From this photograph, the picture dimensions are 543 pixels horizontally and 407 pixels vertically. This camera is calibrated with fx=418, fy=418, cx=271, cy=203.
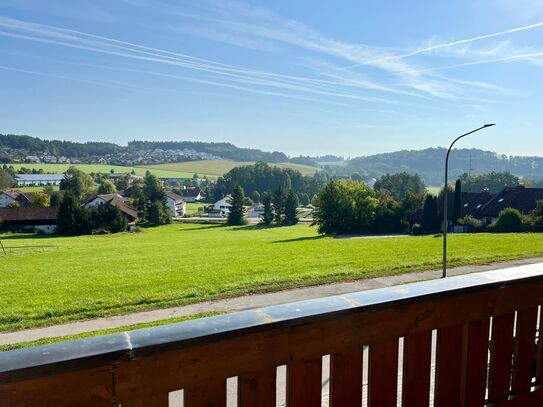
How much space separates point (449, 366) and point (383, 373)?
0.37 m

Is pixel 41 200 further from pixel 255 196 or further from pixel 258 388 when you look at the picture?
pixel 258 388

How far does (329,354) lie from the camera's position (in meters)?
1.41

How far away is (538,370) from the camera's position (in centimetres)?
207

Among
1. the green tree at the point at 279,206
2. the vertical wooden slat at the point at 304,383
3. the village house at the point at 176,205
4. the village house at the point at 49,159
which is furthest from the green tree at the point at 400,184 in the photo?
the village house at the point at 49,159

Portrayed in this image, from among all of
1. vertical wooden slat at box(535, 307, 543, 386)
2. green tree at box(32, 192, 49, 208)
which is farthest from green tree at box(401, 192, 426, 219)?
green tree at box(32, 192, 49, 208)

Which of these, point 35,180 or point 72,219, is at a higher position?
point 35,180

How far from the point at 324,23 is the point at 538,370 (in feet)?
42.5

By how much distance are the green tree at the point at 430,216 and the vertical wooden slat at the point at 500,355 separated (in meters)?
40.2

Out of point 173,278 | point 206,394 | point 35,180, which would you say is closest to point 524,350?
point 206,394

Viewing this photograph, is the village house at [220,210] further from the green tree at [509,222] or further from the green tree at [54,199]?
the green tree at [509,222]

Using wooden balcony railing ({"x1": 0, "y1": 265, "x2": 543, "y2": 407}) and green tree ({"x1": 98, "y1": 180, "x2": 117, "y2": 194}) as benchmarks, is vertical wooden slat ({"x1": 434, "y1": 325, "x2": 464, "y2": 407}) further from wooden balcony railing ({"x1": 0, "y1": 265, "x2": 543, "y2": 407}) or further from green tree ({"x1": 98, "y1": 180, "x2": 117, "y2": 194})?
green tree ({"x1": 98, "y1": 180, "x2": 117, "y2": 194})

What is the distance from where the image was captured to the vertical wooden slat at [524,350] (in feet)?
6.36

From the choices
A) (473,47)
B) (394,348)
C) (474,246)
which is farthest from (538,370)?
(474,246)

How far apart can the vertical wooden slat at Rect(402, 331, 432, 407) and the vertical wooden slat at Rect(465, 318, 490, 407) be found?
0.24 meters
